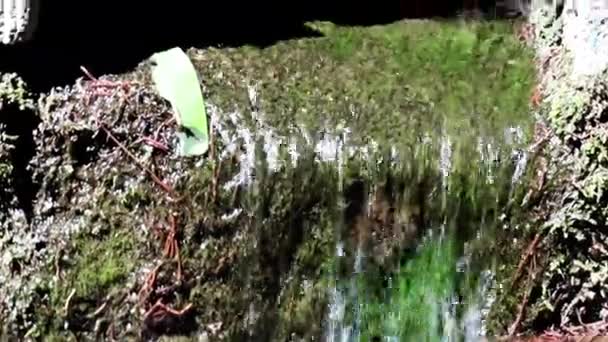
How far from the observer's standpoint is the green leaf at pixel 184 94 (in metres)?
2.70

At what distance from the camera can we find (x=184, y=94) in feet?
9.00

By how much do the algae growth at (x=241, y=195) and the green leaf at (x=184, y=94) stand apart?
0.09ft

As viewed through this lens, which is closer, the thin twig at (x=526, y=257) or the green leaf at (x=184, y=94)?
the green leaf at (x=184, y=94)

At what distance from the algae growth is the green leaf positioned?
28 mm

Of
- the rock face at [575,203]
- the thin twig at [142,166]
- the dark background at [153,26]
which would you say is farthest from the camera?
the rock face at [575,203]

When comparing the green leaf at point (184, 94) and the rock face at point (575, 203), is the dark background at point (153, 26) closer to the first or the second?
the green leaf at point (184, 94)

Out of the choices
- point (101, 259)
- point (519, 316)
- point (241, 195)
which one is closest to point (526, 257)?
point (519, 316)

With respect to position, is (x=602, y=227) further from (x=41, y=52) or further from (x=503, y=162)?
(x=41, y=52)

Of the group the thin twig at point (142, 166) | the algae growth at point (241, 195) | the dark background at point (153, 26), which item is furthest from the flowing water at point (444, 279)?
the dark background at point (153, 26)

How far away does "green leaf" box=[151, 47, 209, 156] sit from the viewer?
2697mm

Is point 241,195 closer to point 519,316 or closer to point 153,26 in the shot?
point 153,26

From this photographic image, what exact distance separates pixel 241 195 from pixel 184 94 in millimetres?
274

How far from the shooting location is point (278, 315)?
9.41ft

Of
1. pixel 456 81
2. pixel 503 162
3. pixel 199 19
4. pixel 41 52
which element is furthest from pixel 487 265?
pixel 41 52
